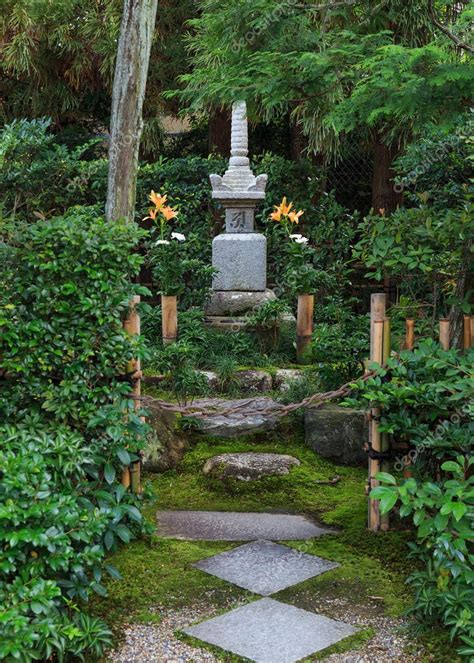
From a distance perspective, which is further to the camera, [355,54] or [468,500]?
[355,54]

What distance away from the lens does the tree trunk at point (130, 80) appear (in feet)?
17.8

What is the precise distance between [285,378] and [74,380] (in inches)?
136

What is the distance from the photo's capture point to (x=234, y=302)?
812 centimetres

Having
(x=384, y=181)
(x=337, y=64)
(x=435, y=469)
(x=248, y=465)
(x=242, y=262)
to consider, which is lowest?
(x=248, y=465)

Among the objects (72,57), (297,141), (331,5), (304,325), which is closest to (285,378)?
(304,325)

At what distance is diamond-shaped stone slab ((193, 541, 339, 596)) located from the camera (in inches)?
148

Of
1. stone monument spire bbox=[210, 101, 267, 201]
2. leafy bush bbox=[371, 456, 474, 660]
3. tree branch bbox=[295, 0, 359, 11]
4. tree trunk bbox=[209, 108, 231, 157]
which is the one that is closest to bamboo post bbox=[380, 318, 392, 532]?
leafy bush bbox=[371, 456, 474, 660]

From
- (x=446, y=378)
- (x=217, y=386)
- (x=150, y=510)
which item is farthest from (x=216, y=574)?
(x=217, y=386)

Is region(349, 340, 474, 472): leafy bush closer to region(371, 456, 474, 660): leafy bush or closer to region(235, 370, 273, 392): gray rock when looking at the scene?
region(371, 456, 474, 660): leafy bush

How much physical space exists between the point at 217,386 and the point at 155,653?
12.2 feet

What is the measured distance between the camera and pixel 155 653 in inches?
125

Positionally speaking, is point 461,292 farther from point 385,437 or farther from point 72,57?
point 72,57

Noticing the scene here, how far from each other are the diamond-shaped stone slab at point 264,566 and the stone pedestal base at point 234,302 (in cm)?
407

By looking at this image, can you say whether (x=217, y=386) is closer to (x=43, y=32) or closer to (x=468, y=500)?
(x=468, y=500)
